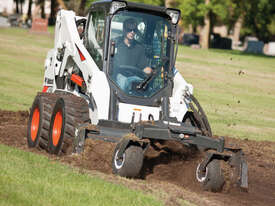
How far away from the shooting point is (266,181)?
1105cm

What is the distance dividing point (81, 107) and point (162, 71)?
59.7 inches

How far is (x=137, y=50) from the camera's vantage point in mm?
10477

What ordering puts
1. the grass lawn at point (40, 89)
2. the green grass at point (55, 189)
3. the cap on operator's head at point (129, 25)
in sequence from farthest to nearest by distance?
the cap on operator's head at point (129, 25), the grass lawn at point (40, 89), the green grass at point (55, 189)

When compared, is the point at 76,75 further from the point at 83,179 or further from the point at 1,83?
the point at 1,83

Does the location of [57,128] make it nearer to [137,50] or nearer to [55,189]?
[137,50]

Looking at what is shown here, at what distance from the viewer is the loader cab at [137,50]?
406 inches

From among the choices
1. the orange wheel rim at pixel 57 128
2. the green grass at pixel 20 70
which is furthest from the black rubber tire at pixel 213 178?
the green grass at pixel 20 70

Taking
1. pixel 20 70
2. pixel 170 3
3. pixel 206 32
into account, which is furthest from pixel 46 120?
pixel 170 3

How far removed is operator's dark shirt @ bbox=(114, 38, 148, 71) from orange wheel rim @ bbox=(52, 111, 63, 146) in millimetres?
1345

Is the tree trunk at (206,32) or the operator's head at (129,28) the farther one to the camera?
the tree trunk at (206,32)

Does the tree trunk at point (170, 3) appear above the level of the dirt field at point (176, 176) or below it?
above

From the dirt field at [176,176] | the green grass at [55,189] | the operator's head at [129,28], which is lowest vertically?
the dirt field at [176,176]

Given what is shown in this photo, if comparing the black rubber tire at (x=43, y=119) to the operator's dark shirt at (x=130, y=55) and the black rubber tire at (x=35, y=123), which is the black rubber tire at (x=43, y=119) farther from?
the operator's dark shirt at (x=130, y=55)

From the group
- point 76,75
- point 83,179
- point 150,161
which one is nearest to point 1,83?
point 76,75
